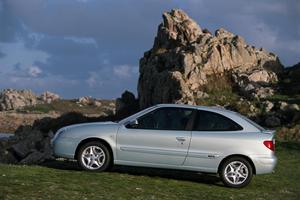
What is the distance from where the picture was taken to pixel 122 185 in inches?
492

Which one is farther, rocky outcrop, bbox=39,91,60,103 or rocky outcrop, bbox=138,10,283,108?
rocky outcrop, bbox=39,91,60,103

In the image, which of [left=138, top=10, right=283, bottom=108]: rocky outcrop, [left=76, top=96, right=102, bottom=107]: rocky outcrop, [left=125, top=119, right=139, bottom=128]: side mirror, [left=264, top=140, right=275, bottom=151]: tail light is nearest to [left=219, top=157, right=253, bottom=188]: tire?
[left=264, top=140, right=275, bottom=151]: tail light

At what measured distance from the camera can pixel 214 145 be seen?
13.6m

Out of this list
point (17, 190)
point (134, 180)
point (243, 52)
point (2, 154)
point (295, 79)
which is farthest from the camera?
point (243, 52)

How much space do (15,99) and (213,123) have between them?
464ft

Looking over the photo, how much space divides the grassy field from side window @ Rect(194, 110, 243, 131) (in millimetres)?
1216

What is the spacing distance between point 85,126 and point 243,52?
45.1 metres

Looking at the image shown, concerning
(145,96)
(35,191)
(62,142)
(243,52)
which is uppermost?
(243,52)

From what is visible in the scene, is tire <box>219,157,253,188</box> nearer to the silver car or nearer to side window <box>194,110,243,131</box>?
the silver car

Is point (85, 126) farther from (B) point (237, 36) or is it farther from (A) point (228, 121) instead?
(B) point (237, 36)

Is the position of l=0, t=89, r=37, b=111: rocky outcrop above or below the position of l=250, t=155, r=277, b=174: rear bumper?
above

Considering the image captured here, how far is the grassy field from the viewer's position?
36.2ft

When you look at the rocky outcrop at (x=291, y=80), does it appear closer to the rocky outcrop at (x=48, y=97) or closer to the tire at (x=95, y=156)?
the tire at (x=95, y=156)

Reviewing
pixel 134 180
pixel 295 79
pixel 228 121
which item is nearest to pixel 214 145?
pixel 228 121
